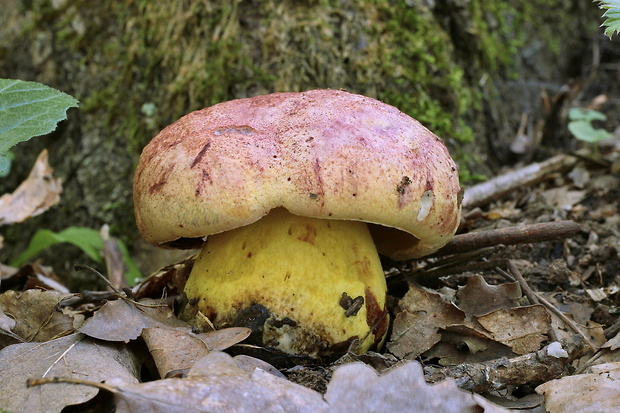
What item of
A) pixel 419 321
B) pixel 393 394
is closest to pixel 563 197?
pixel 419 321

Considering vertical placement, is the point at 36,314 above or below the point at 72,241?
above

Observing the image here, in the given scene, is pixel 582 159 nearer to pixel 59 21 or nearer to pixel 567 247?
pixel 567 247

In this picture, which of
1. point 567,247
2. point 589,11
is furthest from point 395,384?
point 589,11

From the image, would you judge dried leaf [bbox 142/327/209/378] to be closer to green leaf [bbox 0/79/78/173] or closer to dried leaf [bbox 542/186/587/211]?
green leaf [bbox 0/79/78/173]

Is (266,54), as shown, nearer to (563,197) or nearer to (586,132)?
(563,197)

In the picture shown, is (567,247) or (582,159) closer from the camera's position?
(567,247)

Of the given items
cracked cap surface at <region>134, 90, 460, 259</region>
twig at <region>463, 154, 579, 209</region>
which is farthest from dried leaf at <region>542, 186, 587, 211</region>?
cracked cap surface at <region>134, 90, 460, 259</region>

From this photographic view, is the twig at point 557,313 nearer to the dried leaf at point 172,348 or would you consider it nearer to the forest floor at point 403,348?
the forest floor at point 403,348
